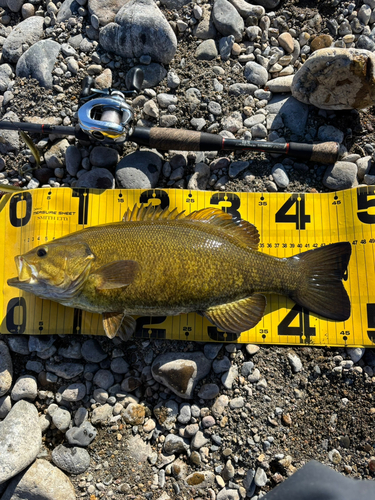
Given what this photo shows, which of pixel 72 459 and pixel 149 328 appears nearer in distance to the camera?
pixel 72 459

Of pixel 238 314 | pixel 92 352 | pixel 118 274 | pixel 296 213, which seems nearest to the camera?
pixel 118 274

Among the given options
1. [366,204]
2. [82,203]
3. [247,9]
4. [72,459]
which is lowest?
[72,459]

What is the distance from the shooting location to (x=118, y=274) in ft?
11.5

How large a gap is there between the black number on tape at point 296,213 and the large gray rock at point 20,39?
409cm

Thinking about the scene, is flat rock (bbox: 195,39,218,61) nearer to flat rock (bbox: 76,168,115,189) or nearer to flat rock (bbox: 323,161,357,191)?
flat rock (bbox: 76,168,115,189)

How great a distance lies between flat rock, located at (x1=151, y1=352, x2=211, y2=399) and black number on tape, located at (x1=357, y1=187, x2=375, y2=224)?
7.89 ft

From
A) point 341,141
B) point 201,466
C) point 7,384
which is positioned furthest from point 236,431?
point 341,141

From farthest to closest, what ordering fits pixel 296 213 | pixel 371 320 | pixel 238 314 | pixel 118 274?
1. pixel 296 213
2. pixel 371 320
3. pixel 238 314
4. pixel 118 274

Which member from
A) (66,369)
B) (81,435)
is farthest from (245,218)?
(81,435)

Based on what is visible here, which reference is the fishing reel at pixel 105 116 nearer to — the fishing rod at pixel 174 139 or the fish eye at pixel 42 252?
the fishing rod at pixel 174 139

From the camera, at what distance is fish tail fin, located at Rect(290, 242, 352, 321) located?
3.82 m

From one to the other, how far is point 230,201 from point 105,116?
1.73 meters

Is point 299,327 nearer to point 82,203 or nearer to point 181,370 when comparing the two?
point 181,370

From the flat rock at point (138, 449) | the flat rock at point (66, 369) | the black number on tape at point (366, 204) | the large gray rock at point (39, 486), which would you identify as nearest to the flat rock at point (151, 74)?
the black number on tape at point (366, 204)
